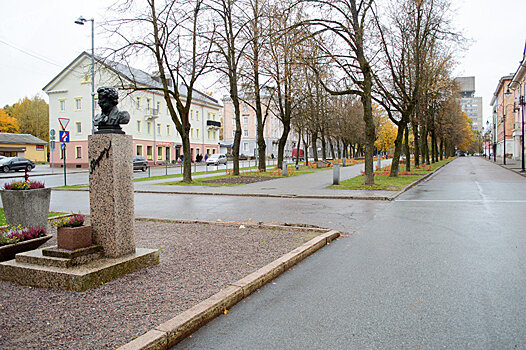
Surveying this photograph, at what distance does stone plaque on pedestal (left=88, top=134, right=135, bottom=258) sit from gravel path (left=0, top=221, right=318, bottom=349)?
0.53 m

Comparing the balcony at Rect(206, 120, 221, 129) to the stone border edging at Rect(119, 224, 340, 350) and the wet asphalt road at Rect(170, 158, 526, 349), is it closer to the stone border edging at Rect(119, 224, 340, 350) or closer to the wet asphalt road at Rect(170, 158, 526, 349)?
the wet asphalt road at Rect(170, 158, 526, 349)

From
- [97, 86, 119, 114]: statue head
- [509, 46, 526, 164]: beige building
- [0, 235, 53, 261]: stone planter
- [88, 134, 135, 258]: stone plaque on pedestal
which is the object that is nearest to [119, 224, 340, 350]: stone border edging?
[88, 134, 135, 258]: stone plaque on pedestal

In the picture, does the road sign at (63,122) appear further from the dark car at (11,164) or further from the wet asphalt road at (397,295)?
the dark car at (11,164)

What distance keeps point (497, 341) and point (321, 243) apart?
4010 millimetres

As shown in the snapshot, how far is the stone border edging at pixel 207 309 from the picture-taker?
3.51m

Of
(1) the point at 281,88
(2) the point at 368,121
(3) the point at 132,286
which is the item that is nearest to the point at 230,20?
(1) the point at 281,88

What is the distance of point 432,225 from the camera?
9.63 meters

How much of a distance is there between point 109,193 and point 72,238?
0.71 metres

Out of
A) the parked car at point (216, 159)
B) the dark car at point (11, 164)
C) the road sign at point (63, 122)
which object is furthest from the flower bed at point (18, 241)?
the parked car at point (216, 159)

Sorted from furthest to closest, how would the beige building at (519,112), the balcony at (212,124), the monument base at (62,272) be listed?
the balcony at (212,124) < the beige building at (519,112) < the monument base at (62,272)

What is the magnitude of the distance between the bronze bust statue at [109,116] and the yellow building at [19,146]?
57709 millimetres

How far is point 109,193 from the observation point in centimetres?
551

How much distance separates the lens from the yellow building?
5622 centimetres

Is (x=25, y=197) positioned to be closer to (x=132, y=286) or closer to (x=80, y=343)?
(x=132, y=286)
